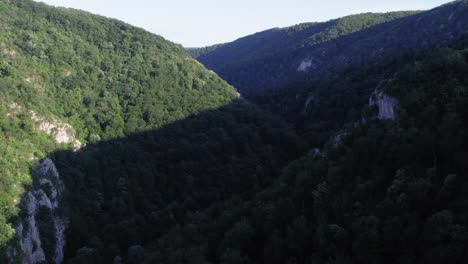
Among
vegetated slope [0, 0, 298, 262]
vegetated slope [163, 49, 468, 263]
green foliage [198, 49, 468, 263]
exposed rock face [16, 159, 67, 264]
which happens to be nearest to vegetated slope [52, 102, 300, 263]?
vegetated slope [0, 0, 298, 262]

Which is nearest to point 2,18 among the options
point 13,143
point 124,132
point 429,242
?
point 124,132

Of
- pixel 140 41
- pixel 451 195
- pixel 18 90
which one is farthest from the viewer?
pixel 140 41

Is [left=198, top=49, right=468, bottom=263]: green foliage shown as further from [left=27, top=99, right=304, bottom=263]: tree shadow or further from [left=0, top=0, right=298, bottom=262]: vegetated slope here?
[left=0, top=0, right=298, bottom=262]: vegetated slope

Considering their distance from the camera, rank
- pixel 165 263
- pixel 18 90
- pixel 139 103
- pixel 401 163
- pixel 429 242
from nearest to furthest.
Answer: pixel 429 242 < pixel 401 163 < pixel 165 263 < pixel 18 90 < pixel 139 103

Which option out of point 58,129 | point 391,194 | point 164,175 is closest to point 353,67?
point 164,175

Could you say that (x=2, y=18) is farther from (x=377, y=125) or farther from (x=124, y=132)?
(x=377, y=125)

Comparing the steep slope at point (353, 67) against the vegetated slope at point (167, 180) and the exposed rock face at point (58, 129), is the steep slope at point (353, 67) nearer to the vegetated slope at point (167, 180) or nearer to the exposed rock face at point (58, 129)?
the vegetated slope at point (167, 180)

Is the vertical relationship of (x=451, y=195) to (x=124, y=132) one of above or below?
below
